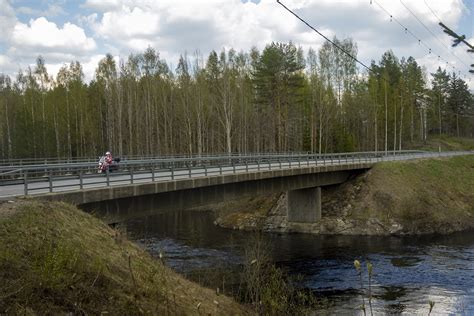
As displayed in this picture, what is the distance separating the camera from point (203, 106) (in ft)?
183

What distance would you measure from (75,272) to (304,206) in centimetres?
2666

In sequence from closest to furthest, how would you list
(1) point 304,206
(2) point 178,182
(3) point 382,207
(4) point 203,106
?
(2) point 178,182 < (3) point 382,207 < (1) point 304,206 < (4) point 203,106

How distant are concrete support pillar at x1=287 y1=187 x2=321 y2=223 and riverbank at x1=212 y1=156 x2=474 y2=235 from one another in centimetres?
53

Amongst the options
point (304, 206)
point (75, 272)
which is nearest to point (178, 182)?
point (75, 272)

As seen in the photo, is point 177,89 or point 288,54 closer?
point 288,54

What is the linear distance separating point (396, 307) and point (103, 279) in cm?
1077

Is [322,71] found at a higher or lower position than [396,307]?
higher

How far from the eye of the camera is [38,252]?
9.74 metres

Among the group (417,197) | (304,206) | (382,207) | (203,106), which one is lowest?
(382,207)

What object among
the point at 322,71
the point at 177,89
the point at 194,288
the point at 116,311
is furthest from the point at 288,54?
the point at 116,311

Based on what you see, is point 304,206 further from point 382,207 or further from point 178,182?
point 178,182

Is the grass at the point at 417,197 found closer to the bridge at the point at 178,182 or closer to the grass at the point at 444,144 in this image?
the bridge at the point at 178,182

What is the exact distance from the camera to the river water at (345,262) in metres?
16.8

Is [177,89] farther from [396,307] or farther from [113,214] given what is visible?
[396,307]
